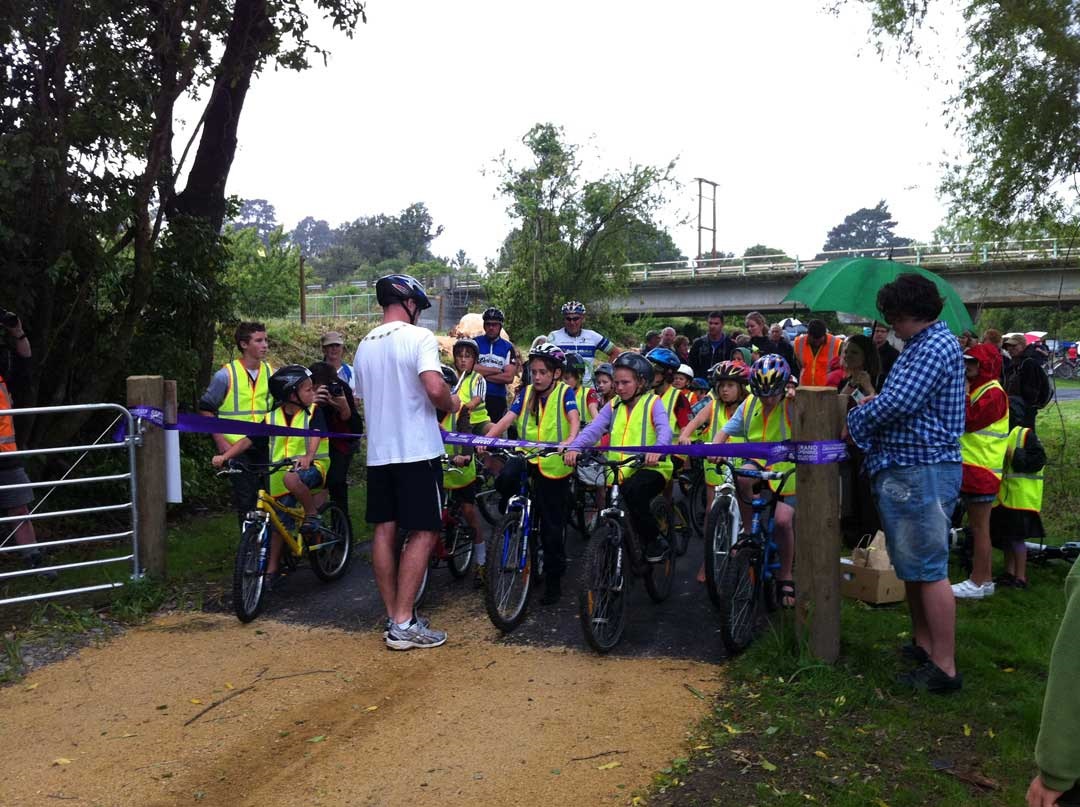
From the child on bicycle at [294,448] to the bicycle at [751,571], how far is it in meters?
3.01

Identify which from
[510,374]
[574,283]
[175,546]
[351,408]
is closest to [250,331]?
[351,408]

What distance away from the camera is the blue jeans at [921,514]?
4828mm

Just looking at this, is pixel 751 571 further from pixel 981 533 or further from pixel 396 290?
pixel 396 290

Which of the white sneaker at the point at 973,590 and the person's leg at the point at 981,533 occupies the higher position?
the person's leg at the point at 981,533

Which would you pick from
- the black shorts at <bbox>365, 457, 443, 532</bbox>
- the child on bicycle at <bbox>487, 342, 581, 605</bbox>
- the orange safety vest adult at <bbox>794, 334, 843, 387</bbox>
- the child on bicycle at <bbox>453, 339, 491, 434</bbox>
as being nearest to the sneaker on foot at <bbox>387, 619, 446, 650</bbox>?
the black shorts at <bbox>365, 457, 443, 532</bbox>

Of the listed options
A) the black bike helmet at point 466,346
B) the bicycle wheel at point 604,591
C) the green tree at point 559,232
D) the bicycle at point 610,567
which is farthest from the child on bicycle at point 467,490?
the green tree at point 559,232

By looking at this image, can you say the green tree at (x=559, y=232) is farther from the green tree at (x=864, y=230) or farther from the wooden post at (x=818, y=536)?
the green tree at (x=864, y=230)

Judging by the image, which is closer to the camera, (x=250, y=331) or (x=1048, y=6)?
(x=250, y=331)

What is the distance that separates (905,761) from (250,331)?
5253 mm

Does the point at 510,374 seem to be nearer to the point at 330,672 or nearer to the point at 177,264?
the point at 177,264

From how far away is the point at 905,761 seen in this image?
13.9 ft

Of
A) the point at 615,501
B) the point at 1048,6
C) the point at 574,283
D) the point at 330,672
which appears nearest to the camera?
the point at 330,672

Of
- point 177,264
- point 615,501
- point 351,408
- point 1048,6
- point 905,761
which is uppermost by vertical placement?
point 1048,6

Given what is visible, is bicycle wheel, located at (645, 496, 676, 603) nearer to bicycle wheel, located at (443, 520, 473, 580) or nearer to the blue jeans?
bicycle wheel, located at (443, 520, 473, 580)
